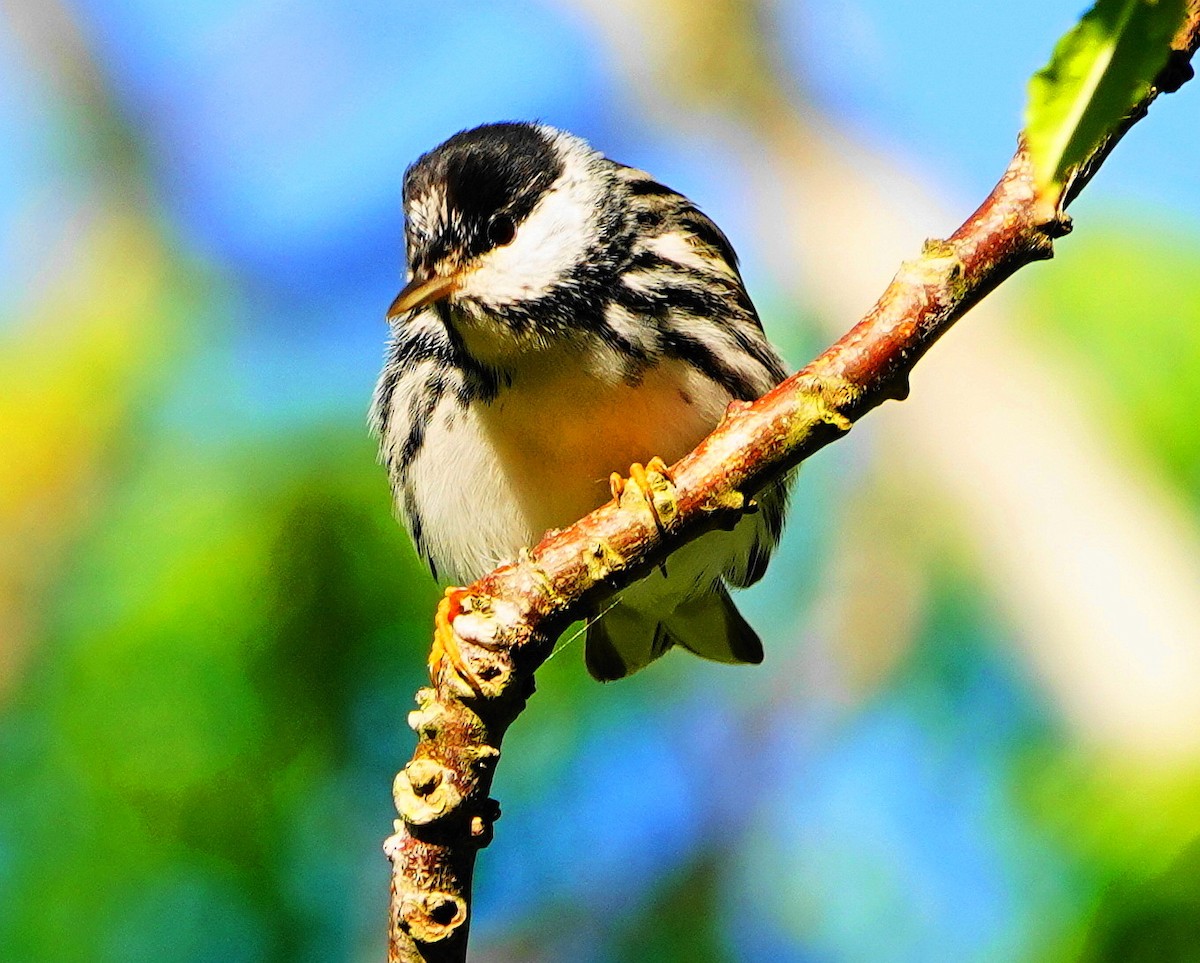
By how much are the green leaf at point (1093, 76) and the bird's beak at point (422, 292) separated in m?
2.00

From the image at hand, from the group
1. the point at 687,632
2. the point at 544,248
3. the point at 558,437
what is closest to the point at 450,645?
the point at 558,437

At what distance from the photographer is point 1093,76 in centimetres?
74

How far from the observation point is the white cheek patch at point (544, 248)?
9.23 ft

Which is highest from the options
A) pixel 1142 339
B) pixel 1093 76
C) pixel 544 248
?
pixel 1142 339

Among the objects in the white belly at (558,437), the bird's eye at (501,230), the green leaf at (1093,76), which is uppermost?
the bird's eye at (501,230)

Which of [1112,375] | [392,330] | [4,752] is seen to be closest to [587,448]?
[392,330]

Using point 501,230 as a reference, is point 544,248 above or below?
below

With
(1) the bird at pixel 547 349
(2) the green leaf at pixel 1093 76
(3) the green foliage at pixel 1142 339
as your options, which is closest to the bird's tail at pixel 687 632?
(1) the bird at pixel 547 349

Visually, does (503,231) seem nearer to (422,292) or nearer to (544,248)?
(544,248)

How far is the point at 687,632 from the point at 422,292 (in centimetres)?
124

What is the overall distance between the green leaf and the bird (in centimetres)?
175

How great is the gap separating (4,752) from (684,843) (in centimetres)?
253

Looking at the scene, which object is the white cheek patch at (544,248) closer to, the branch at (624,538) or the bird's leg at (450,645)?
the bird's leg at (450,645)

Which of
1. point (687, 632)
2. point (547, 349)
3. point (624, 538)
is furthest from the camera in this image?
point (687, 632)
